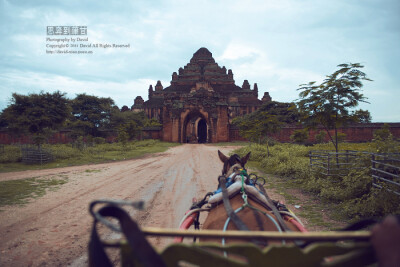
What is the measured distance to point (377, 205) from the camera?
457 centimetres

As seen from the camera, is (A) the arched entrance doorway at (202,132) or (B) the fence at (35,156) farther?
(A) the arched entrance doorway at (202,132)

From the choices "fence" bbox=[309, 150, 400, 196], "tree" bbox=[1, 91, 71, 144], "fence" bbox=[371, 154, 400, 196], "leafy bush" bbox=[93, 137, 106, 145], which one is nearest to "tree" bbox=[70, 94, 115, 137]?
"leafy bush" bbox=[93, 137, 106, 145]

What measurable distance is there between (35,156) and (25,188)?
8.03m

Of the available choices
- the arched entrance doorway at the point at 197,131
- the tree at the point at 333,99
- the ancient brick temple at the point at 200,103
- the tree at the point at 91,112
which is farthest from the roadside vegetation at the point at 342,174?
the arched entrance doorway at the point at 197,131

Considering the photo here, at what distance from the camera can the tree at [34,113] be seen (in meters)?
17.2

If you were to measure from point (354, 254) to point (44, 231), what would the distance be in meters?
4.93

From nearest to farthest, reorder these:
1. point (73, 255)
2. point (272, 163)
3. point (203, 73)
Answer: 1. point (73, 255)
2. point (272, 163)
3. point (203, 73)

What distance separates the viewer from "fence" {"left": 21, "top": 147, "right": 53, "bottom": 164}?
1462 centimetres

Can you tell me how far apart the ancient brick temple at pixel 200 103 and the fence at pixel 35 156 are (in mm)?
21693

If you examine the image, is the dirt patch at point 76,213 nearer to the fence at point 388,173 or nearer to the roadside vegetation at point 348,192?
the roadside vegetation at point 348,192

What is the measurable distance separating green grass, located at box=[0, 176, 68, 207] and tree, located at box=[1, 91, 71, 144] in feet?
28.3

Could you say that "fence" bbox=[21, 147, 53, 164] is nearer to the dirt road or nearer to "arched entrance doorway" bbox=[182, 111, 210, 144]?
the dirt road

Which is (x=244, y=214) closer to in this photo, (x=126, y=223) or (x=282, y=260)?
(x=282, y=260)

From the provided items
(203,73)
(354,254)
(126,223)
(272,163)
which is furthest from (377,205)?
(203,73)
